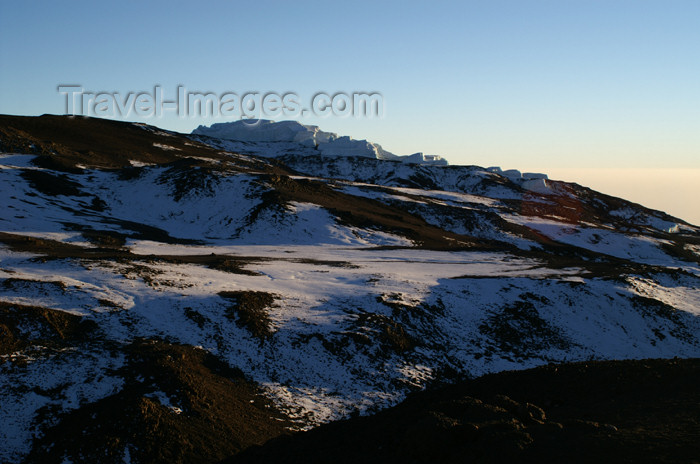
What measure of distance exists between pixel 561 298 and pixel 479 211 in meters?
52.2

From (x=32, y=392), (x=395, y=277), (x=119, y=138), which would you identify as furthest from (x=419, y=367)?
(x=119, y=138)

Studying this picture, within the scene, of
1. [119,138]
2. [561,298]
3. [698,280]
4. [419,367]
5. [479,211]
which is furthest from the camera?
[119,138]

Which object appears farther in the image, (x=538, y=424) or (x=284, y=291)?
(x=284, y=291)

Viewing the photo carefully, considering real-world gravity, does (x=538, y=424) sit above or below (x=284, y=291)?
above

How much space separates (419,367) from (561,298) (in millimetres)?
18637

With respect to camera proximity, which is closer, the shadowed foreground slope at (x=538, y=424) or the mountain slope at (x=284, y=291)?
the shadowed foreground slope at (x=538, y=424)

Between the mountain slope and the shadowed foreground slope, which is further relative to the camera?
the mountain slope

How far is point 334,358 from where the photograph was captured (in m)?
24.7

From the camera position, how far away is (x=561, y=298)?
39.0 meters

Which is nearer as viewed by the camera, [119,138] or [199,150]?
[119,138]

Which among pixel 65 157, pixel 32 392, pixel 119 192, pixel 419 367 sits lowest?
pixel 419 367

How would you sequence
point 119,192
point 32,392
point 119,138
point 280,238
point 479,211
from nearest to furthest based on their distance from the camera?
point 32,392, point 280,238, point 119,192, point 479,211, point 119,138

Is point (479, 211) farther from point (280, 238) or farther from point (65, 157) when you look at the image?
point (65, 157)

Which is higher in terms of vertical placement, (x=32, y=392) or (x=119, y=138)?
(x=119, y=138)
